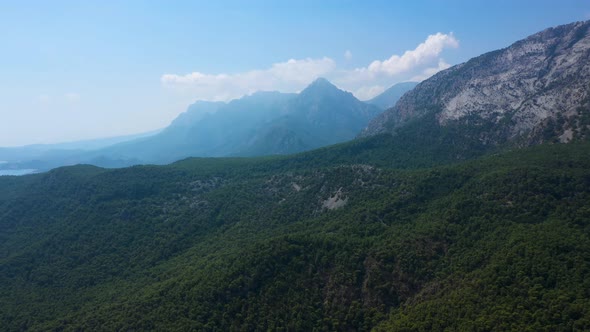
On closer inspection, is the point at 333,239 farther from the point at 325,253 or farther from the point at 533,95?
Result: the point at 533,95

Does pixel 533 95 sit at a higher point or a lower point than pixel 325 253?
higher

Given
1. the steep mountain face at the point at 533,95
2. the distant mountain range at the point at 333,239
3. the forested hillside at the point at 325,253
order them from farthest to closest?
the steep mountain face at the point at 533,95, the distant mountain range at the point at 333,239, the forested hillside at the point at 325,253

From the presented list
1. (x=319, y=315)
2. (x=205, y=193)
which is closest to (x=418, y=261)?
(x=319, y=315)

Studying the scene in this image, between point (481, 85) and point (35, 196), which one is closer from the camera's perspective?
point (35, 196)

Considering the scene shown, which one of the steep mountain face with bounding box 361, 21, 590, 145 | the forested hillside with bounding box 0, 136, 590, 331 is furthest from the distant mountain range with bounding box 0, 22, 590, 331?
the steep mountain face with bounding box 361, 21, 590, 145

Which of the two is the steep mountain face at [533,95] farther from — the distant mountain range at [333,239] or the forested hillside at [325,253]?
the forested hillside at [325,253]

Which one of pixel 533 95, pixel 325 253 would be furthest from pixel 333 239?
pixel 533 95

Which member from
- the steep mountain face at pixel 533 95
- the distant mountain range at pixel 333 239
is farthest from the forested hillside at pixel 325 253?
the steep mountain face at pixel 533 95

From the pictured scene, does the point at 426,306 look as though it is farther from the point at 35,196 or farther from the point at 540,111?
the point at 35,196
